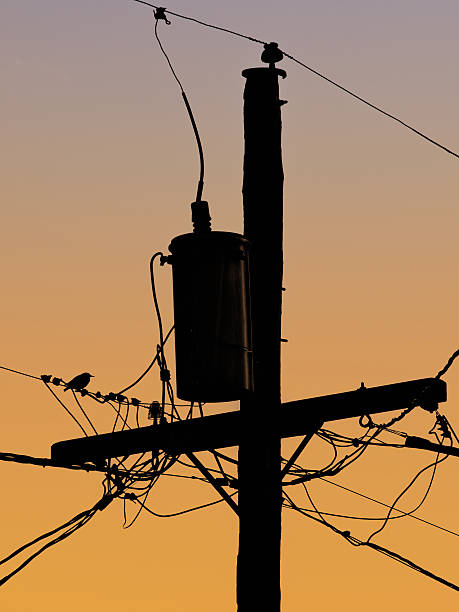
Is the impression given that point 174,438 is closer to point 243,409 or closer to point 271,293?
point 243,409

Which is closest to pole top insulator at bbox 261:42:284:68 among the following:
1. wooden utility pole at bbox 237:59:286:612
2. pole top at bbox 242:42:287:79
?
pole top at bbox 242:42:287:79

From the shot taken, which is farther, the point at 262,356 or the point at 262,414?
the point at 262,356

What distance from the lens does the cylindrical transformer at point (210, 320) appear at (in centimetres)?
839

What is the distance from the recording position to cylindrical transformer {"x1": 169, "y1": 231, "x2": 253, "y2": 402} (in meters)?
8.39

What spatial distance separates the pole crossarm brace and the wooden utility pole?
161mm

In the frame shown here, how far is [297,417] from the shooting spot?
911 centimetres

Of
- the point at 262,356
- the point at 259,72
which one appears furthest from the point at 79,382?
the point at 259,72

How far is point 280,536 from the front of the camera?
8.91 meters

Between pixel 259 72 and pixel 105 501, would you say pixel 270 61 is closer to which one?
pixel 259 72

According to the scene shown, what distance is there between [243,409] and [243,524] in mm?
840

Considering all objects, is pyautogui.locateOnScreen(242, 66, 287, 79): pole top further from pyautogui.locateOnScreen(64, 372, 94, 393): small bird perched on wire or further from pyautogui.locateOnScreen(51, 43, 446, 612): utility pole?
pyautogui.locateOnScreen(64, 372, 94, 393): small bird perched on wire

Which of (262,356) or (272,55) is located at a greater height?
(272,55)

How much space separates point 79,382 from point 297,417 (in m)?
2.43

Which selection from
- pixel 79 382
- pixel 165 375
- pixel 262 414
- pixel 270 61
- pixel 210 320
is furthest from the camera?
pixel 79 382
